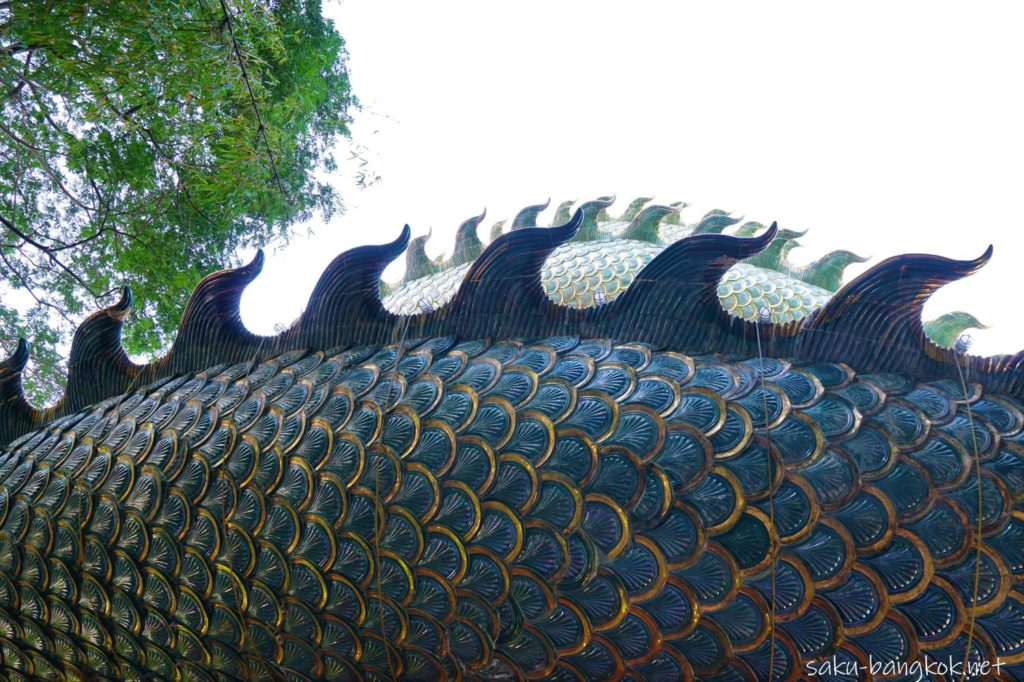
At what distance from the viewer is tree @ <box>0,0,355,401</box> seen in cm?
246

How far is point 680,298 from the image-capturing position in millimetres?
1312

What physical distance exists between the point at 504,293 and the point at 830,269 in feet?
12.7

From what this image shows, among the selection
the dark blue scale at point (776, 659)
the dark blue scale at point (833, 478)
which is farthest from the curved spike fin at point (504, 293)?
the dark blue scale at point (776, 659)

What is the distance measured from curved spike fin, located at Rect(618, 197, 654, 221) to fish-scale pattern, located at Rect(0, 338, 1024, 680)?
14.7 feet

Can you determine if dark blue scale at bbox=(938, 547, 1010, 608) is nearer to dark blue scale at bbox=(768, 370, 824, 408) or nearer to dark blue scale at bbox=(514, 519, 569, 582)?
dark blue scale at bbox=(768, 370, 824, 408)

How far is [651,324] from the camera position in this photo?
1.33 metres

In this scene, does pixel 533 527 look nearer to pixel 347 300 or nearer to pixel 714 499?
pixel 714 499

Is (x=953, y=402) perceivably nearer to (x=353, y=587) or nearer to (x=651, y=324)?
(x=651, y=324)

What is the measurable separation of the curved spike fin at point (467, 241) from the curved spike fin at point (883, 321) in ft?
12.0

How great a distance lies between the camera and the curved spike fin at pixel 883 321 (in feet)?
3.79

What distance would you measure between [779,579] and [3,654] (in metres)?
1.55

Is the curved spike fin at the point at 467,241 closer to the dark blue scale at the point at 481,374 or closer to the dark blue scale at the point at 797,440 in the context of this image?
the dark blue scale at the point at 481,374

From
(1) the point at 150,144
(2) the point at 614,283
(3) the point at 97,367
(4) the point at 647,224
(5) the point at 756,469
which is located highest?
(1) the point at 150,144

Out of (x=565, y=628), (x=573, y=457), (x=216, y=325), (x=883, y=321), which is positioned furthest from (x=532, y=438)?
(x=216, y=325)
